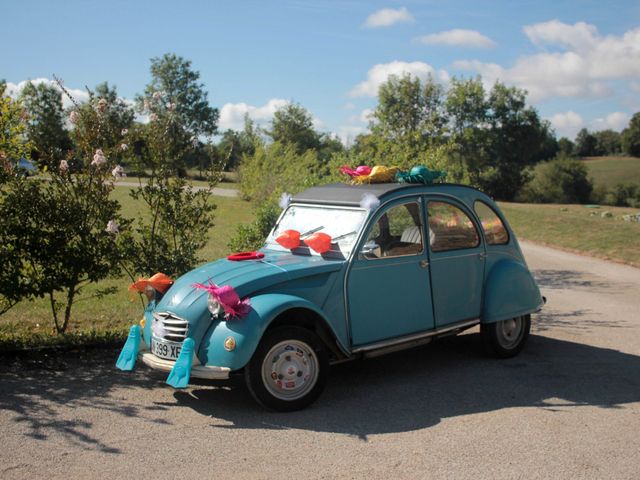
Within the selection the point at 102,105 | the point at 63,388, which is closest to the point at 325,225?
the point at 63,388

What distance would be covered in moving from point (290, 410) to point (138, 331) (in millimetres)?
1512

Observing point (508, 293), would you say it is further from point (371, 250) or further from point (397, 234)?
point (371, 250)

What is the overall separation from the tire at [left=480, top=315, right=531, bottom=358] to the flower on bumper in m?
2.84

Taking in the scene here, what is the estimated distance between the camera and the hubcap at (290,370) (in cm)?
534

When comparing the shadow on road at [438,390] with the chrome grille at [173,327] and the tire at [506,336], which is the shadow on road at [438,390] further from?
the chrome grille at [173,327]

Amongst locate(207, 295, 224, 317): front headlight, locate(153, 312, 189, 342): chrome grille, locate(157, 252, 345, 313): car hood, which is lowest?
locate(153, 312, 189, 342): chrome grille

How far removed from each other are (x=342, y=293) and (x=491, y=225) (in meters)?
2.22

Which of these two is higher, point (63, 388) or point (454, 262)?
point (454, 262)

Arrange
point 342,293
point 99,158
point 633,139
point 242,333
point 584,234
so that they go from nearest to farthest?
point 242,333 < point 342,293 < point 99,158 < point 584,234 < point 633,139

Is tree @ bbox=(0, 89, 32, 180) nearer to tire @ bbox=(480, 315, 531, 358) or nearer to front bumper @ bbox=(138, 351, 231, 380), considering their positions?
front bumper @ bbox=(138, 351, 231, 380)

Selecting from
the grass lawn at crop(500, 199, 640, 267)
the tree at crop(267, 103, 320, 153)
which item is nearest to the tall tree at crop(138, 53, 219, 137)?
the tree at crop(267, 103, 320, 153)

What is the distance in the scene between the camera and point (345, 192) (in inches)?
257

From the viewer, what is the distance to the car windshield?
19.9 ft

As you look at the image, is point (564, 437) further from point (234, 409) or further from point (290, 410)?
point (234, 409)
